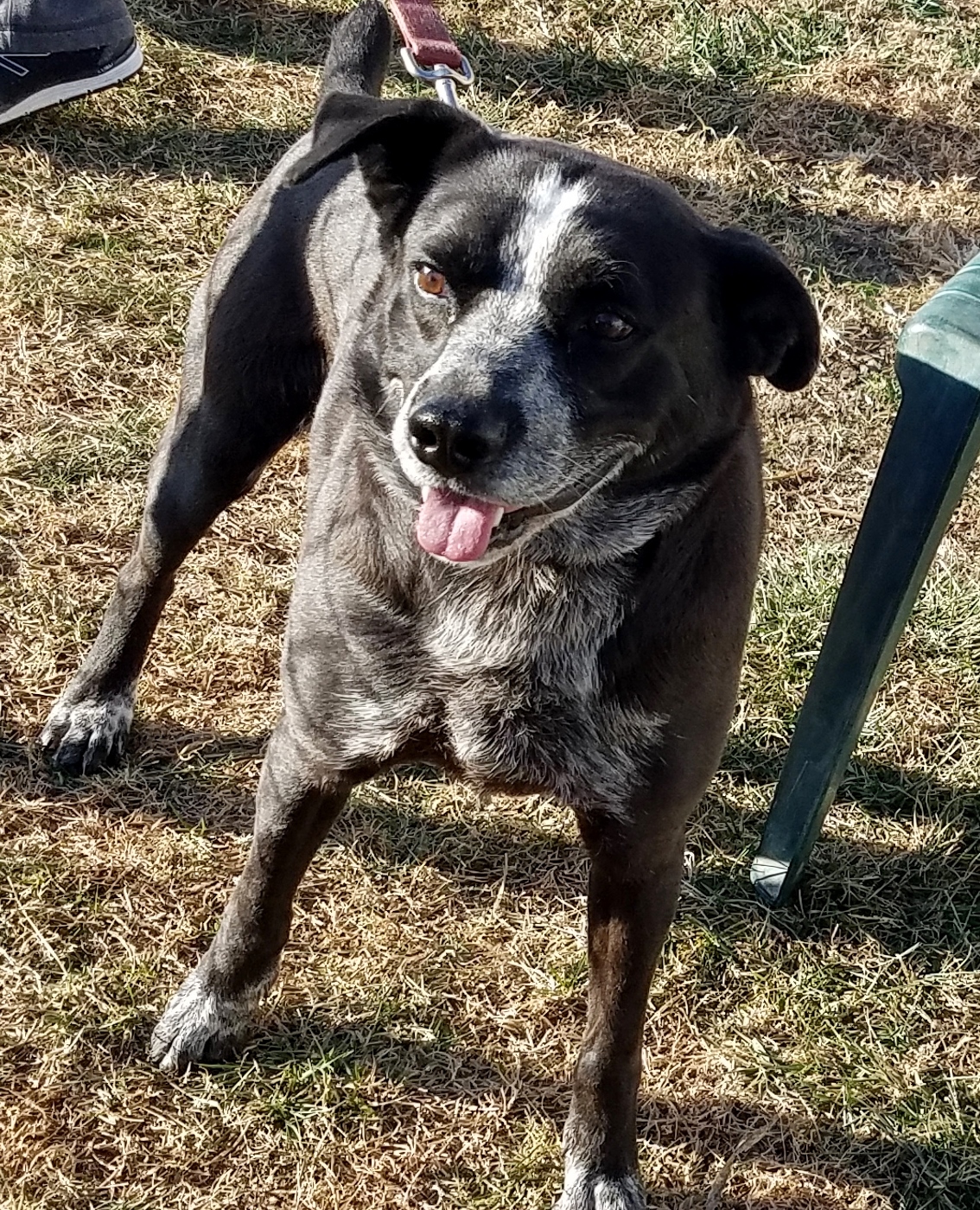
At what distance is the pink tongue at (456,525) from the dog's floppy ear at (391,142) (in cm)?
53

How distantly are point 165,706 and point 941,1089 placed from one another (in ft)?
6.88

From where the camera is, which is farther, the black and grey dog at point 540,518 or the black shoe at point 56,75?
the black shoe at point 56,75

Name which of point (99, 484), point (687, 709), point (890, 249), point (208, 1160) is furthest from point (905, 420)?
point (890, 249)

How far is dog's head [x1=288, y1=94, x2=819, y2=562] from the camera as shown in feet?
7.48

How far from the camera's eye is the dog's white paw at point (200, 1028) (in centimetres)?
303

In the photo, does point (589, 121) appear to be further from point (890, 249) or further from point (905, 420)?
point (905, 420)

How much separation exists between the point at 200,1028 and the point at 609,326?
1700 mm

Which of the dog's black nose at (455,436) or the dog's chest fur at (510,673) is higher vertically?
the dog's black nose at (455,436)

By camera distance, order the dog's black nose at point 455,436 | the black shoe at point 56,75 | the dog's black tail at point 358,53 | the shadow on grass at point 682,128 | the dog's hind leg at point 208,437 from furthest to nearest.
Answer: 1. the shadow on grass at point 682,128
2. the black shoe at point 56,75
3. the dog's black tail at point 358,53
4. the dog's hind leg at point 208,437
5. the dog's black nose at point 455,436

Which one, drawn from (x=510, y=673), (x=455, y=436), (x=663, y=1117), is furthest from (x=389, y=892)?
(x=455, y=436)

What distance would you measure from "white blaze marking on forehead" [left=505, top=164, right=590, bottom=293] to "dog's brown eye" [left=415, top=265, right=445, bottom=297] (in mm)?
129

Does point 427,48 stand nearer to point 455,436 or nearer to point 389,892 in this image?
point 455,436

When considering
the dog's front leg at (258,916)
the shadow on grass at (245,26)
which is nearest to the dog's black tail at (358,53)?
the dog's front leg at (258,916)

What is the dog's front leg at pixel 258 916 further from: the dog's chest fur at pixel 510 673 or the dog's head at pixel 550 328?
the dog's head at pixel 550 328
